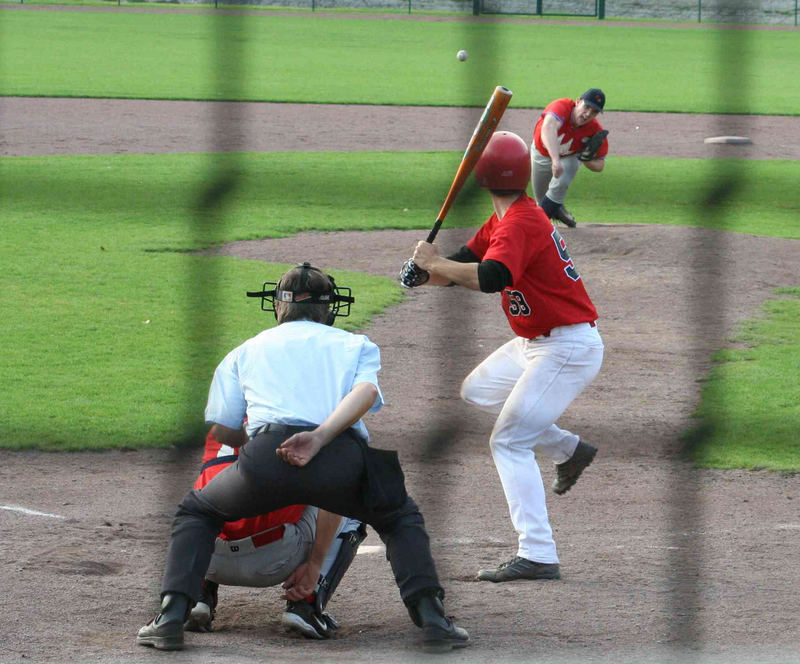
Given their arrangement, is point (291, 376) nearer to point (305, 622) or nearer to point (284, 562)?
point (284, 562)

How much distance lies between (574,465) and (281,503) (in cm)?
146

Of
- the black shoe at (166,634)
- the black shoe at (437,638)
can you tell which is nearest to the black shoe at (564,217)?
the black shoe at (437,638)

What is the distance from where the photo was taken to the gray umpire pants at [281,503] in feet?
9.55

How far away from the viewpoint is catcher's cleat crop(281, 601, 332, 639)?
3090mm

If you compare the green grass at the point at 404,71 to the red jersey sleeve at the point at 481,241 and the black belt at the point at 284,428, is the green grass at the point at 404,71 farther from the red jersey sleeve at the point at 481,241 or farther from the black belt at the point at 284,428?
the black belt at the point at 284,428

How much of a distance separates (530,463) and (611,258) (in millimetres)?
5394

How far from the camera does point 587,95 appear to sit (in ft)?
27.2

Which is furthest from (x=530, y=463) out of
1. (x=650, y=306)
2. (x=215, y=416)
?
(x=650, y=306)

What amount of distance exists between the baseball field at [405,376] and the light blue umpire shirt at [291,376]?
508 millimetres

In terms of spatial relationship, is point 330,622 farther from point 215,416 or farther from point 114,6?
point 114,6

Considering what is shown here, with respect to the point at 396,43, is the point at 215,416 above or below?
below

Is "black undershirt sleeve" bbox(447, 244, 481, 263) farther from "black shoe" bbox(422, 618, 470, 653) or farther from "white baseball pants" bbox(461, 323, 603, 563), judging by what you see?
"black shoe" bbox(422, 618, 470, 653)

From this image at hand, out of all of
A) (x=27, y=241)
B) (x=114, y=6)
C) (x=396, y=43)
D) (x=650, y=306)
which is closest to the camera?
(x=114, y=6)

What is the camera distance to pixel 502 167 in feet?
11.9
